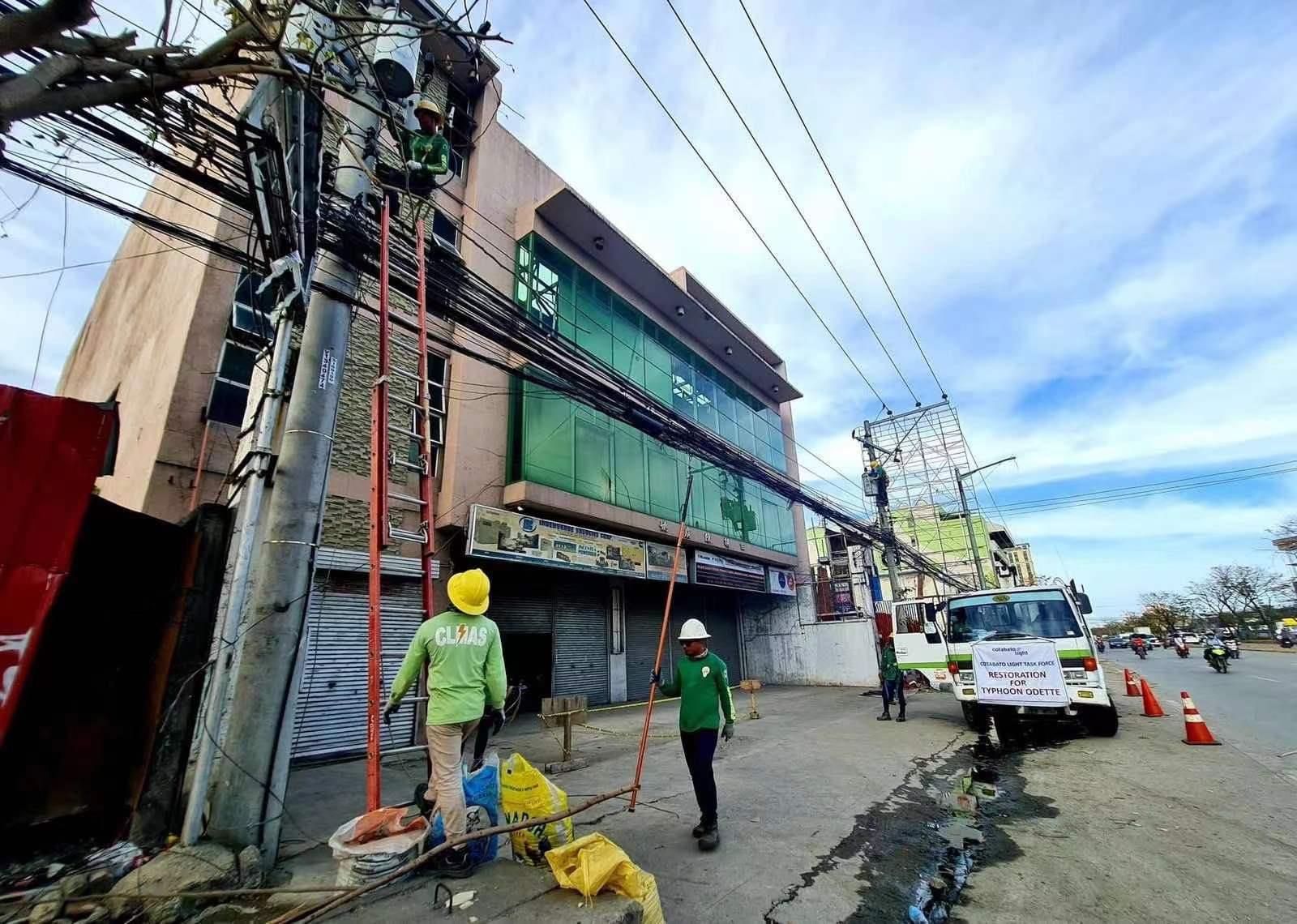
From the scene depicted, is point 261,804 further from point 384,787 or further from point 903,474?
point 903,474

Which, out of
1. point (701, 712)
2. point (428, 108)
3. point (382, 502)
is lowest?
point (701, 712)

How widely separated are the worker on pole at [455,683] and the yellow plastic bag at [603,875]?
0.65m

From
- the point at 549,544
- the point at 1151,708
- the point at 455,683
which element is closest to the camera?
the point at 455,683

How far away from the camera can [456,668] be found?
134 inches

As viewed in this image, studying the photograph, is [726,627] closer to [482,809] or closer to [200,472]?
[200,472]

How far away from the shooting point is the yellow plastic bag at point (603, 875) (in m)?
2.61

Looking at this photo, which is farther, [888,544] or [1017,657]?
[888,544]

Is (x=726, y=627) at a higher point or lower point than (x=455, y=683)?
higher

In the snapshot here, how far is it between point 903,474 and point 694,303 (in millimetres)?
18163

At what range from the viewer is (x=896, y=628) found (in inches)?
709

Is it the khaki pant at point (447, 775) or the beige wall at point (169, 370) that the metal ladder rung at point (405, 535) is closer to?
the beige wall at point (169, 370)

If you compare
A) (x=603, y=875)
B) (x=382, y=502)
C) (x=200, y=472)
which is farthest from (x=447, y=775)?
(x=200, y=472)

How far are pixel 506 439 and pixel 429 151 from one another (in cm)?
676

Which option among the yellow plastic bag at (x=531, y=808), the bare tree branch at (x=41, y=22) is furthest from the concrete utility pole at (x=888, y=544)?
the bare tree branch at (x=41, y=22)
